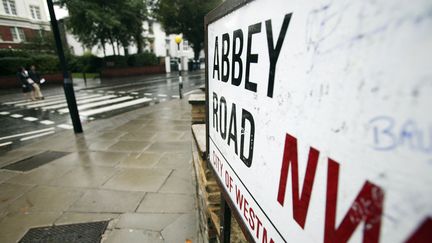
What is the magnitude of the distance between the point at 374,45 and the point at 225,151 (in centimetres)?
94

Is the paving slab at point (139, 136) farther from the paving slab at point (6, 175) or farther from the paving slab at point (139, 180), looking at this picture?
the paving slab at point (6, 175)

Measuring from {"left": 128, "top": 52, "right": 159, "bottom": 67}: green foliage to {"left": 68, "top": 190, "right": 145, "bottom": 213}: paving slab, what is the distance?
25359mm

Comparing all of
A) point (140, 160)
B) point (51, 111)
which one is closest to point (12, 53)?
point (51, 111)

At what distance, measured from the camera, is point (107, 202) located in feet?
10.8

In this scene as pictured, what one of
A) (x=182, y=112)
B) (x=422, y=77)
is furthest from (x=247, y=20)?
(x=182, y=112)

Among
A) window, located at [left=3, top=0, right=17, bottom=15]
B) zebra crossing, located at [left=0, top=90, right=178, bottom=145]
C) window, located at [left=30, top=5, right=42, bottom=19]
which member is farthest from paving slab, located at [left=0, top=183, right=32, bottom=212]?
window, located at [left=30, top=5, right=42, bottom=19]

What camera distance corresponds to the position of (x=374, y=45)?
Result: 1.40 feet

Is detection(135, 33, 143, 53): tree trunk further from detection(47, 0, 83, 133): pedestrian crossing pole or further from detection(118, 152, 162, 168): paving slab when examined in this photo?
detection(118, 152, 162, 168): paving slab

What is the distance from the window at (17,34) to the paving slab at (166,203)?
4078 cm

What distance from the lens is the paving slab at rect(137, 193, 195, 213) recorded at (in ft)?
10.2

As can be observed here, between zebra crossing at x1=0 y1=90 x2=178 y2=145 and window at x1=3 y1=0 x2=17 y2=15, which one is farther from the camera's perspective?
window at x1=3 y1=0 x2=17 y2=15

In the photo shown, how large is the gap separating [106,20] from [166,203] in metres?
21.3

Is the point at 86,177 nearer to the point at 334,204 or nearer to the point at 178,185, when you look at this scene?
the point at 178,185

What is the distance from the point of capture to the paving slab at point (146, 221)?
2799mm
